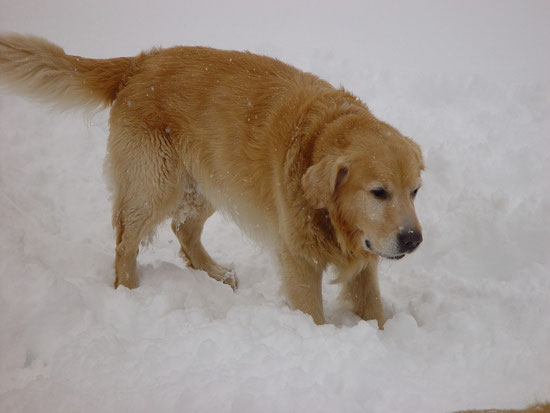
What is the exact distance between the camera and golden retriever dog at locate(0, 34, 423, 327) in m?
2.81

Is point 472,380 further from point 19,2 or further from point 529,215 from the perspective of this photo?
point 19,2

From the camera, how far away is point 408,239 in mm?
2684

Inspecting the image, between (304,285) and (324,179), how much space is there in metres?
0.79

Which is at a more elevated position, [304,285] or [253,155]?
[253,155]

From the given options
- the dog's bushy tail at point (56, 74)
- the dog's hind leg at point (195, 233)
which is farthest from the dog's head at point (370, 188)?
the dog's bushy tail at point (56, 74)

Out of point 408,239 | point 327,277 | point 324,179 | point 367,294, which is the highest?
point 324,179

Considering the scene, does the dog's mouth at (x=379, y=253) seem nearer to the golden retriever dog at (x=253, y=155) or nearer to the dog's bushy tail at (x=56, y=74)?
the golden retriever dog at (x=253, y=155)

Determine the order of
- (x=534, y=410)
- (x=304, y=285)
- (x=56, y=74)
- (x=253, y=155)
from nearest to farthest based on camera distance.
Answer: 1. (x=534, y=410)
2. (x=304, y=285)
3. (x=253, y=155)
4. (x=56, y=74)

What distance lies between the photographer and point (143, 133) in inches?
140

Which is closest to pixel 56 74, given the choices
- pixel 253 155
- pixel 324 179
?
pixel 253 155

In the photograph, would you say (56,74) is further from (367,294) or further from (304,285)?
(367,294)

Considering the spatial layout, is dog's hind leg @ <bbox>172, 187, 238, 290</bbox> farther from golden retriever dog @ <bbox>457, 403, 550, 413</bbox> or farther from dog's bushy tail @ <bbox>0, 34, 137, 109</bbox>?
golden retriever dog @ <bbox>457, 403, 550, 413</bbox>

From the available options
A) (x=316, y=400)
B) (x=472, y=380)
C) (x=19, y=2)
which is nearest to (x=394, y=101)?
(x=472, y=380)

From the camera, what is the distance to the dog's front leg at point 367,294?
3.32 meters
